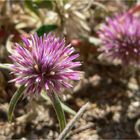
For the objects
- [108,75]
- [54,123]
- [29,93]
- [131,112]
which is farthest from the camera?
[108,75]

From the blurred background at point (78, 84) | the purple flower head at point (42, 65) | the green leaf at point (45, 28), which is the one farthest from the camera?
the green leaf at point (45, 28)

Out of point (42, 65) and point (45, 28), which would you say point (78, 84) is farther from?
point (42, 65)

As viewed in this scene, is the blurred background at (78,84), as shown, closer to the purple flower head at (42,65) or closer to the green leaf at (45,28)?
the green leaf at (45,28)

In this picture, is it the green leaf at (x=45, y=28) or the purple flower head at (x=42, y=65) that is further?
the green leaf at (x=45, y=28)

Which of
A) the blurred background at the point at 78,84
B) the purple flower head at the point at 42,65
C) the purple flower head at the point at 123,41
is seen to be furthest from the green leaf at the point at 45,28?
the purple flower head at the point at 42,65

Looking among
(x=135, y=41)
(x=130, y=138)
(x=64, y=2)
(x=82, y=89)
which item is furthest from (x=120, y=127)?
(x=64, y=2)

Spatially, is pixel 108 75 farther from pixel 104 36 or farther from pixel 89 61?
pixel 104 36

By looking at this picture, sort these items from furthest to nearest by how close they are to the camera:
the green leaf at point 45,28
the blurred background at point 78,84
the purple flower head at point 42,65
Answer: the green leaf at point 45,28 → the blurred background at point 78,84 → the purple flower head at point 42,65
